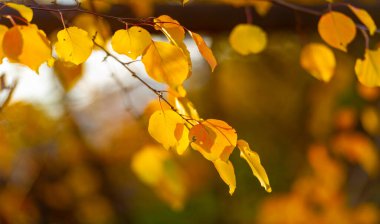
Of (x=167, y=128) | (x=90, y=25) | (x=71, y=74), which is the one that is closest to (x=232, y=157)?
(x=71, y=74)

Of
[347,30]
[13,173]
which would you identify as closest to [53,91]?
[13,173]

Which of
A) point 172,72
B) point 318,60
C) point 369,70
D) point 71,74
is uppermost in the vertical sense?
point 172,72

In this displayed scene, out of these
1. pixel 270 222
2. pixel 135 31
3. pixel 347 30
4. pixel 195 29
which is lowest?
pixel 270 222

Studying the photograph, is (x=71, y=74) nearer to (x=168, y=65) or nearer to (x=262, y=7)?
(x=262, y=7)

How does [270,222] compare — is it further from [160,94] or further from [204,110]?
[160,94]

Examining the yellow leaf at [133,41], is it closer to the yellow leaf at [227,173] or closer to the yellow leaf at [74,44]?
the yellow leaf at [74,44]
